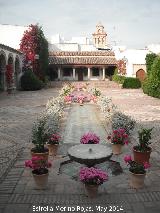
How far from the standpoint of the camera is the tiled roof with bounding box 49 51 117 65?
4659 cm

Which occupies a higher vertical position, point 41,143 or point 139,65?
point 139,65

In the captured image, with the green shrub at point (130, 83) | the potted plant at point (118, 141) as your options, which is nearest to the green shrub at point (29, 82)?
the green shrub at point (130, 83)

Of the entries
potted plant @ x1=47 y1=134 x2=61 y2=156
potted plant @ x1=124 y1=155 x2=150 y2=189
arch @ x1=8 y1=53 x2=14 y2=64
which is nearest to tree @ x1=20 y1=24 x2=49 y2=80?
arch @ x1=8 y1=53 x2=14 y2=64

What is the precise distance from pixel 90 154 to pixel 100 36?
68.4m

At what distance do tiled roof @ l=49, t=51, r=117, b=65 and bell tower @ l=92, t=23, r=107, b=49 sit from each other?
2514 cm

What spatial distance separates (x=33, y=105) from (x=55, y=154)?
448 inches

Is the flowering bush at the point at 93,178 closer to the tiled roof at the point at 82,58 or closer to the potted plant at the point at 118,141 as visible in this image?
the potted plant at the point at 118,141

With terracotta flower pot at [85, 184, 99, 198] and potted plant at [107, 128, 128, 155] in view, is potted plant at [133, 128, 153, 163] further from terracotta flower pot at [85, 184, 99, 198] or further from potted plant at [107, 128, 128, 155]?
terracotta flower pot at [85, 184, 99, 198]

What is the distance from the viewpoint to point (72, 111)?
1759 cm

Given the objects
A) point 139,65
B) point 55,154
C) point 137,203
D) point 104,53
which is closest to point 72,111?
point 55,154

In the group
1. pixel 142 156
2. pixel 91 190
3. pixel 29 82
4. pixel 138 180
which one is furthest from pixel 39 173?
pixel 29 82

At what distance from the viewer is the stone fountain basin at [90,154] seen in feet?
23.6

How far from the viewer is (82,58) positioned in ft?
159

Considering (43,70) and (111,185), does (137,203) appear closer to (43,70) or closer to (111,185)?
(111,185)
